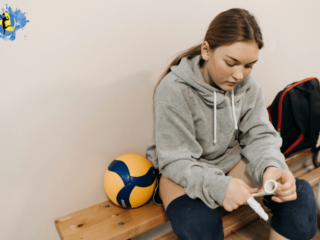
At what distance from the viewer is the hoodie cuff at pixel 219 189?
29.2 inches

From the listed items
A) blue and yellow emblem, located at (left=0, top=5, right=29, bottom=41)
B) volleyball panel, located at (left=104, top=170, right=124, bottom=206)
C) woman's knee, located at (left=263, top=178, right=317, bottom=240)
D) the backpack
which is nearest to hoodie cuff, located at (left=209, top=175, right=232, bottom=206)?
woman's knee, located at (left=263, top=178, right=317, bottom=240)

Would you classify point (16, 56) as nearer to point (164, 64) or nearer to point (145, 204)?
point (164, 64)

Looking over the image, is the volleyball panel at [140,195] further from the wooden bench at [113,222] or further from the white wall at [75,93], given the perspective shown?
the white wall at [75,93]

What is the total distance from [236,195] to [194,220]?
152mm

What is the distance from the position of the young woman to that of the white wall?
20cm

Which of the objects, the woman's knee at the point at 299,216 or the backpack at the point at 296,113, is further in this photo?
the backpack at the point at 296,113

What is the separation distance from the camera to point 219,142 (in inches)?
38.1

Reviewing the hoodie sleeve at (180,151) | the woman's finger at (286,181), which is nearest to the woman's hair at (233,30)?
the hoodie sleeve at (180,151)

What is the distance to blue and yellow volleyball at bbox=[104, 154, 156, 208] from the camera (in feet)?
3.14

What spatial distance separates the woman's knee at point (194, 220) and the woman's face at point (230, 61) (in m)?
0.42

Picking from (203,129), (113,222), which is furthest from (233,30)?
(113,222)

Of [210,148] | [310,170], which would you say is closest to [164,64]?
[210,148]

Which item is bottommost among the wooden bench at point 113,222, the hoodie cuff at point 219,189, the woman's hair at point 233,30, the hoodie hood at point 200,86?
the wooden bench at point 113,222

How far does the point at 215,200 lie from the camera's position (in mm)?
768
